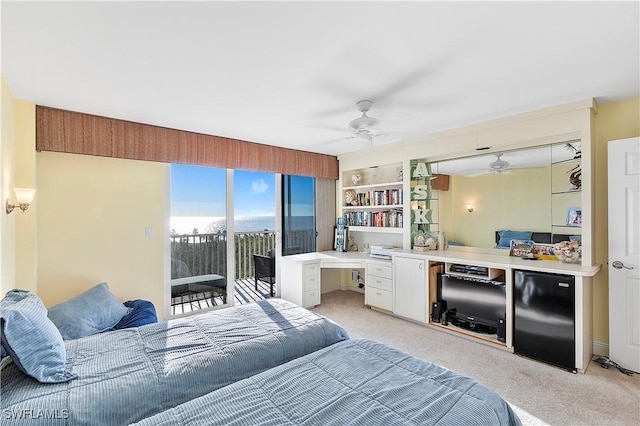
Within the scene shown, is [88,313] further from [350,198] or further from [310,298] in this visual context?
[350,198]

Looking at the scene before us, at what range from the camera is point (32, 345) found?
1.54m

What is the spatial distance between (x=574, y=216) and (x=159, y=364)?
3.85m

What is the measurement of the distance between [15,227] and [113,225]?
824 mm

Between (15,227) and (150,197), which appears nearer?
(15,227)

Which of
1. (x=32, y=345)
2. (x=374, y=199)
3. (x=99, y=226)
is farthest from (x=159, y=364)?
(x=374, y=199)

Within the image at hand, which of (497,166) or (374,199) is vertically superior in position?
(497,166)

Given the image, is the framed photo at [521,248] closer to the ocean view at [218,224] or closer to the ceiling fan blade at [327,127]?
the ceiling fan blade at [327,127]

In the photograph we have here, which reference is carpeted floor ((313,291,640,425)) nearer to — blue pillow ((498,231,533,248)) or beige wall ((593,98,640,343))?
beige wall ((593,98,640,343))

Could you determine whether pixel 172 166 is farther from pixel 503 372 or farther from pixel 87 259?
pixel 503 372

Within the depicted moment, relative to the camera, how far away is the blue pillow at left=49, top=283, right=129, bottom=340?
2.45 m

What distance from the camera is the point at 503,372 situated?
2.66 metres

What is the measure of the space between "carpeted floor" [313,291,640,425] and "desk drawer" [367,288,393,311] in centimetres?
37

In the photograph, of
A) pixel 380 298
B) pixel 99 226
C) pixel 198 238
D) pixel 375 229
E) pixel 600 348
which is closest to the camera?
pixel 600 348

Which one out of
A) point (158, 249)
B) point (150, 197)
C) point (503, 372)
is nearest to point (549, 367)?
point (503, 372)
